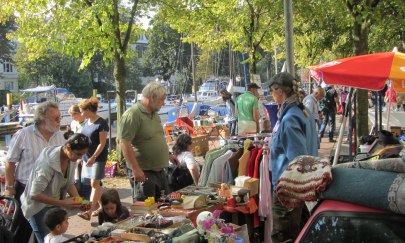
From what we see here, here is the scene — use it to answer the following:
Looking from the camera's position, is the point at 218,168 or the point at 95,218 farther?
the point at 95,218

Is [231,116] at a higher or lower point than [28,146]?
lower

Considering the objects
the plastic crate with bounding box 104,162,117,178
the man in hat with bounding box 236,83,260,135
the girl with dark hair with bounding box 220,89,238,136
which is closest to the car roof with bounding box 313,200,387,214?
the man in hat with bounding box 236,83,260,135

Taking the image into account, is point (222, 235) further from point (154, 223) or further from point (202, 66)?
point (202, 66)

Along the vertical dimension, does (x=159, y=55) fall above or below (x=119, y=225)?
above

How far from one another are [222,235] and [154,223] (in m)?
0.60

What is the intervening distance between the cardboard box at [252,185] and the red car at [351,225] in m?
2.98

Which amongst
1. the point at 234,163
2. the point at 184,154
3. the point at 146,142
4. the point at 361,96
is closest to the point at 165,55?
the point at 361,96

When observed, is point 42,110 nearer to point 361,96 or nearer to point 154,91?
point 154,91

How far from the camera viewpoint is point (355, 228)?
89.5 inches

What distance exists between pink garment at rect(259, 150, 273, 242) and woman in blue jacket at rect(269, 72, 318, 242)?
901 mm

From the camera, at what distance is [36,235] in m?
4.53

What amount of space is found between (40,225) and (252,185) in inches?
90.9

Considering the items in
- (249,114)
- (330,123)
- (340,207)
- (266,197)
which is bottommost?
(330,123)

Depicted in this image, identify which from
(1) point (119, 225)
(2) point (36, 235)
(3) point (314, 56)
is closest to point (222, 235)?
(1) point (119, 225)
